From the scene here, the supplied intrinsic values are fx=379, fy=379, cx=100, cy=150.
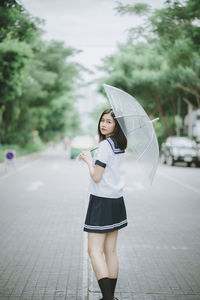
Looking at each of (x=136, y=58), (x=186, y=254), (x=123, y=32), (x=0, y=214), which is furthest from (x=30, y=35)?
(x=136, y=58)

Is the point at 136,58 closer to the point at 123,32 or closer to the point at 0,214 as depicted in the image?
the point at 123,32

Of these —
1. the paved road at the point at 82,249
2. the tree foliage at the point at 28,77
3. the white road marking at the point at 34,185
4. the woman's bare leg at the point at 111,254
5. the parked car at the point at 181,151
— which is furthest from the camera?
the parked car at the point at 181,151

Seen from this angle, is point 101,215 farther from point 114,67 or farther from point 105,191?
point 114,67

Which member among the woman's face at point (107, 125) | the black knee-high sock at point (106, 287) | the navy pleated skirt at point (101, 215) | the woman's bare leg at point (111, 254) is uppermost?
the woman's face at point (107, 125)

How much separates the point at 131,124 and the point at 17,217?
4.82 m

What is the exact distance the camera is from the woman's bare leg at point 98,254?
3371 millimetres

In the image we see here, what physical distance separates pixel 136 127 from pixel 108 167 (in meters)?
0.50

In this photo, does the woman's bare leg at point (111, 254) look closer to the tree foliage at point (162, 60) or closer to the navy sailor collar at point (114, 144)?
the navy sailor collar at point (114, 144)

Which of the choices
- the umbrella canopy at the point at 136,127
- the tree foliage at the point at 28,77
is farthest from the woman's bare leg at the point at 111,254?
the tree foliage at the point at 28,77

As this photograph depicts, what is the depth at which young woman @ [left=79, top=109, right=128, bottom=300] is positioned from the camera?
3314mm

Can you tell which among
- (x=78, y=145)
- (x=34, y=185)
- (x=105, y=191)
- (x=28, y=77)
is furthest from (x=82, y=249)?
(x=28, y=77)

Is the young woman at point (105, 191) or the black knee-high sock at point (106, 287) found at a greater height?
the young woman at point (105, 191)

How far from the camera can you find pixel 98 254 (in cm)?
338

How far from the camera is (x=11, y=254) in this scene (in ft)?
17.0
